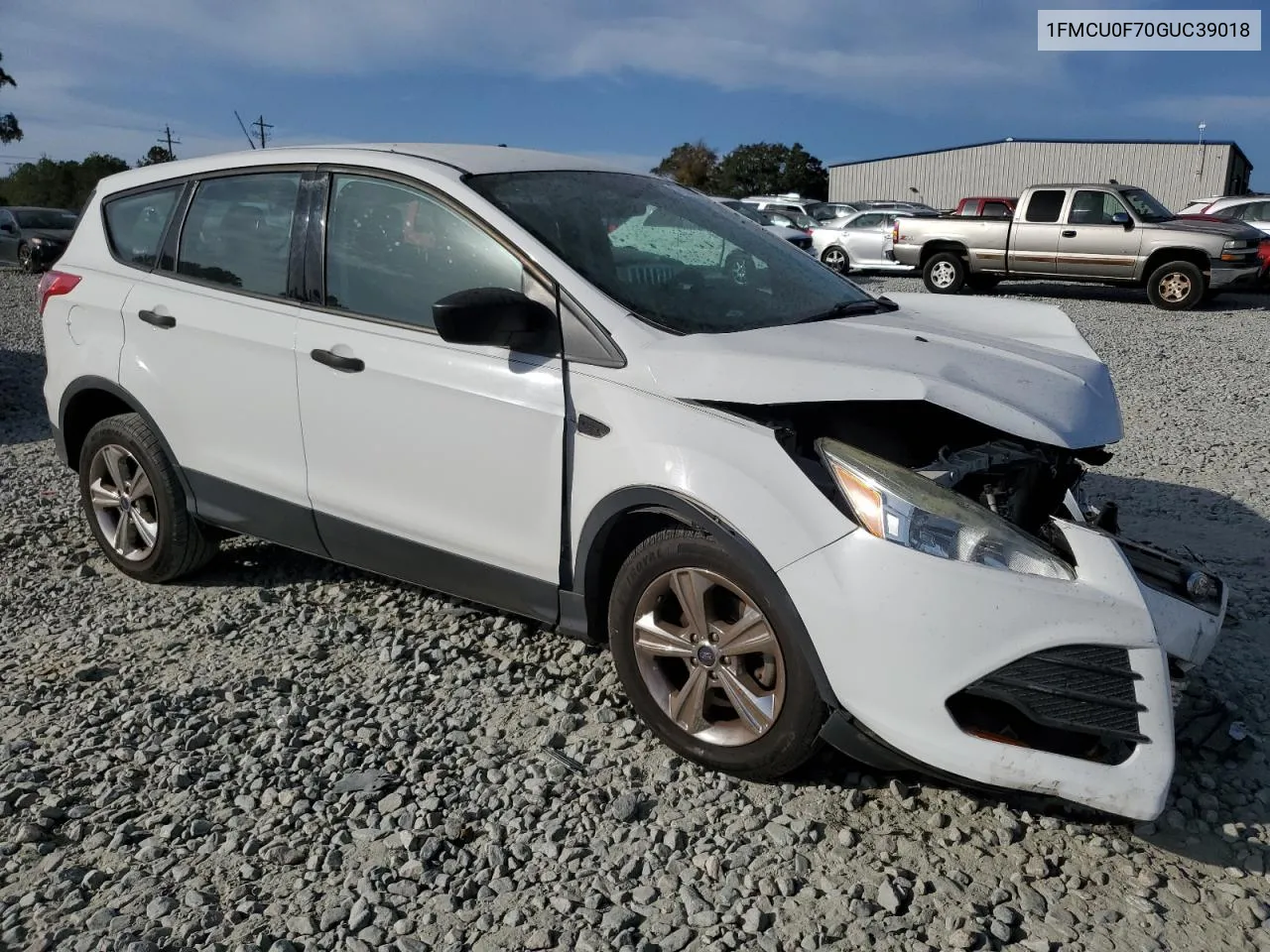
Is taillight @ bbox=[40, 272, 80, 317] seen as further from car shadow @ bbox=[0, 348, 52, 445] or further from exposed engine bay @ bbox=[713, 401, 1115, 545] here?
car shadow @ bbox=[0, 348, 52, 445]

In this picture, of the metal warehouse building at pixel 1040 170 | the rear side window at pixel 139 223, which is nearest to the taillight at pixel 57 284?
the rear side window at pixel 139 223

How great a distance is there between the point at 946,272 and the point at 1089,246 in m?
2.26

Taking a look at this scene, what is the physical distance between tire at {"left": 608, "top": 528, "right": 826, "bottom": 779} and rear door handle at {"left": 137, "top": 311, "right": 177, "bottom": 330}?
7.27 feet

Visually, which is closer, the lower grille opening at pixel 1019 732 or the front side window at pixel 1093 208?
the lower grille opening at pixel 1019 732

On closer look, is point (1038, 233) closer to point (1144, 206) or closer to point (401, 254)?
point (1144, 206)

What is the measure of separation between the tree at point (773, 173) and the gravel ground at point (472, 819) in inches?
2425

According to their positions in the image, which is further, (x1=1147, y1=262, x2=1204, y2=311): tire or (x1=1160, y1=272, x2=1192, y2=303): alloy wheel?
(x1=1160, y1=272, x2=1192, y2=303): alloy wheel

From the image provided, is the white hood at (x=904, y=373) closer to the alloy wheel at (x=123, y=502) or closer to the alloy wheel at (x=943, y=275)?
the alloy wheel at (x=123, y=502)

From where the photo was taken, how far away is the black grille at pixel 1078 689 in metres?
2.55

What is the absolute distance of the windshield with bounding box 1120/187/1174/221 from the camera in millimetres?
15820

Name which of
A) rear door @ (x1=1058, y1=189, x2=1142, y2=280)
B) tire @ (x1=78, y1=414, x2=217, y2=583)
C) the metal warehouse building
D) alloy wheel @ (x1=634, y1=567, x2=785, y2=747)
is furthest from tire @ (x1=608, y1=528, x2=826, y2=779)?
the metal warehouse building

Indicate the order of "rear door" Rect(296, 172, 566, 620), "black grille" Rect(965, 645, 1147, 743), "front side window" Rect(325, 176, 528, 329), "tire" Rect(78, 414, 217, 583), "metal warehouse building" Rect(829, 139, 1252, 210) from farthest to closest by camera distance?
"metal warehouse building" Rect(829, 139, 1252, 210), "tire" Rect(78, 414, 217, 583), "front side window" Rect(325, 176, 528, 329), "rear door" Rect(296, 172, 566, 620), "black grille" Rect(965, 645, 1147, 743)

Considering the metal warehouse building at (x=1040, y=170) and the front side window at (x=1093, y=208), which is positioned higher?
the metal warehouse building at (x=1040, y=170)

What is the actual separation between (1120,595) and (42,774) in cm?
308
